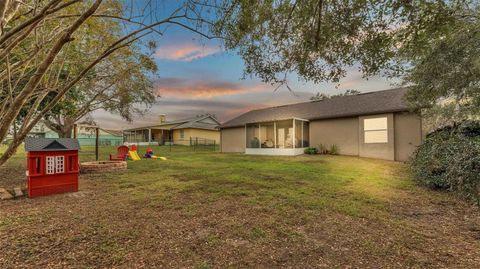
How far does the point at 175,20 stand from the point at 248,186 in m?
4.79

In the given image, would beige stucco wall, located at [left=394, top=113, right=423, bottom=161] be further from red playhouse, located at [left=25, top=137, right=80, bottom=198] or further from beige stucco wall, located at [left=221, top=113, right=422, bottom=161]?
red playhouse, located at [left=25, top=137, right=80, bottom=198]

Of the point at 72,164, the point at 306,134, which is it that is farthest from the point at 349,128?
the point at 72,164

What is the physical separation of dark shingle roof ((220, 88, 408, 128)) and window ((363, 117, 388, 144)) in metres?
0.61

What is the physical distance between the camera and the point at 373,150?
13.9 m

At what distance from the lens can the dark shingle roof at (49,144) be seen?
554 cm

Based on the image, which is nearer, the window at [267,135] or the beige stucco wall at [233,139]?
the window at [267,135]

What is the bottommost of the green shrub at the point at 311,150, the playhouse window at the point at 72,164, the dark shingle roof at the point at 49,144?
the green shrub at the point at 311,150

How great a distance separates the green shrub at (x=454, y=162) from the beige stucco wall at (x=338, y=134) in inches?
255

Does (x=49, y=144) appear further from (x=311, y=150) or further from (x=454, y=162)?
(x=311, y=150)

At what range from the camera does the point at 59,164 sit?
599 centimetres

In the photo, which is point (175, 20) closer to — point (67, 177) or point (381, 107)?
point (67, 177)

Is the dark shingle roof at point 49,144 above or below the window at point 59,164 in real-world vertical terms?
above

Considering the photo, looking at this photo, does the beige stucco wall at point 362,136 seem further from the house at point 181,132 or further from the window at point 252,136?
the house at point 181,132

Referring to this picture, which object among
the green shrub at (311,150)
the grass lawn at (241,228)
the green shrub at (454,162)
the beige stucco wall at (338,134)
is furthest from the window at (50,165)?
the beige stucco wall at (338,134)
